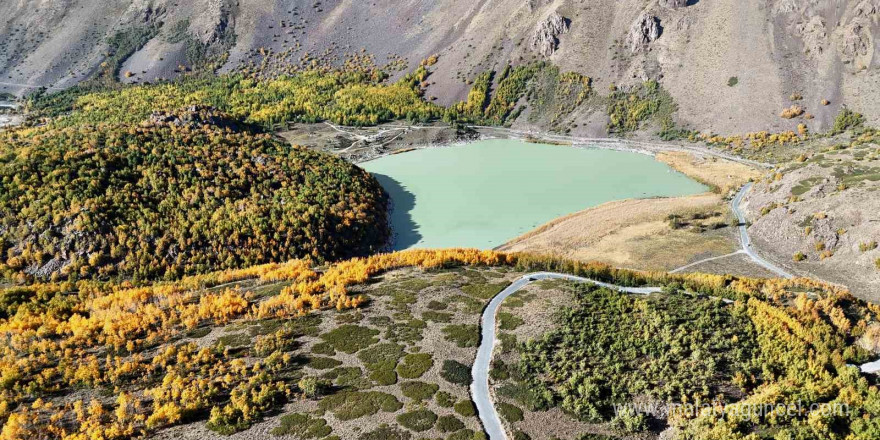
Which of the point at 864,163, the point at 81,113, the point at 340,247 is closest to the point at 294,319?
the point at 340,247

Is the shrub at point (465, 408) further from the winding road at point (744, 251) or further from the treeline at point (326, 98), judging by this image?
the treeline at point (326, 98)

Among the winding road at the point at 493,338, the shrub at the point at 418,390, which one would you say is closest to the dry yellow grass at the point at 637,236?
the winding road at the point at 493,338

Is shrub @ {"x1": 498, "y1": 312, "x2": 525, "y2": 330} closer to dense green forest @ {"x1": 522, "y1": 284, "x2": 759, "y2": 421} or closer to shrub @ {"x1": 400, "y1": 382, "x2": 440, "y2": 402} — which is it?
dense green forest @ {"x1": 522, "y1": 284, "x2": 759, "y2": 421}

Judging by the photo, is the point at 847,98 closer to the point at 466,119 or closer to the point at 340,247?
the point at 466,119

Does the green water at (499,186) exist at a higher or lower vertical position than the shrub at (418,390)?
higher

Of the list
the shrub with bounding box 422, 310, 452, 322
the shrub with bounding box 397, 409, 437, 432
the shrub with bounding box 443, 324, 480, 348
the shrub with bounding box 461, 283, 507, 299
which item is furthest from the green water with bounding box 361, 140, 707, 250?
the shrub with bounding box 397, 409, 437, 432
